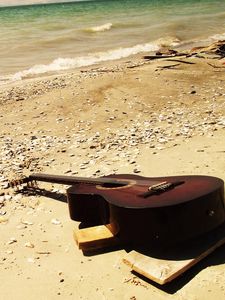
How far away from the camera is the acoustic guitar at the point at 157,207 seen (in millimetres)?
4383

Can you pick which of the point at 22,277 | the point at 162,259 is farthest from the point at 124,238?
the point at 22,277

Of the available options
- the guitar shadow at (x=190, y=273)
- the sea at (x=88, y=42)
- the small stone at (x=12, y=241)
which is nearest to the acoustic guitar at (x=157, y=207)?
the guitar shadow at (x=190, y=273)

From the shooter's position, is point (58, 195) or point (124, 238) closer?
point (124, 238)

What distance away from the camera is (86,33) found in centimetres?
3197

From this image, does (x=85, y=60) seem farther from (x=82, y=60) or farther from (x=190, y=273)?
(x=190, y=273)

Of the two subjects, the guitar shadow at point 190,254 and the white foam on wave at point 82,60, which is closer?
the guitar shadow at point 190,254

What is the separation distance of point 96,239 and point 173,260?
922mm

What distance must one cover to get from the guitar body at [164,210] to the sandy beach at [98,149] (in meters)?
0.38

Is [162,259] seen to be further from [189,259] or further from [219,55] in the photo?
[219,55]

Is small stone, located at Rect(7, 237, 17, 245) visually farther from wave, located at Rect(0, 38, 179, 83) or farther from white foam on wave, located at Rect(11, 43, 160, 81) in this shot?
white foam on wave, located at Rect(11, 43, 160, 81)

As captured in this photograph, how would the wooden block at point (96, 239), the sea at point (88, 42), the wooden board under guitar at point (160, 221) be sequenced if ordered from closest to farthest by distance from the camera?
the wooden board under guitar at point (160, 221)
the wooden block at point (96, 239)
the sea at point (88, 42)

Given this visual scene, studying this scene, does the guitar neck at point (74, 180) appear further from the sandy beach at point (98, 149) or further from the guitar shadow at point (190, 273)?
the guitar shadow at point (190, 273)

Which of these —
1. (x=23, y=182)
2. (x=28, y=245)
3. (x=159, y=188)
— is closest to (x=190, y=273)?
(x=159, y=188)

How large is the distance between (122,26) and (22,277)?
32765mm
